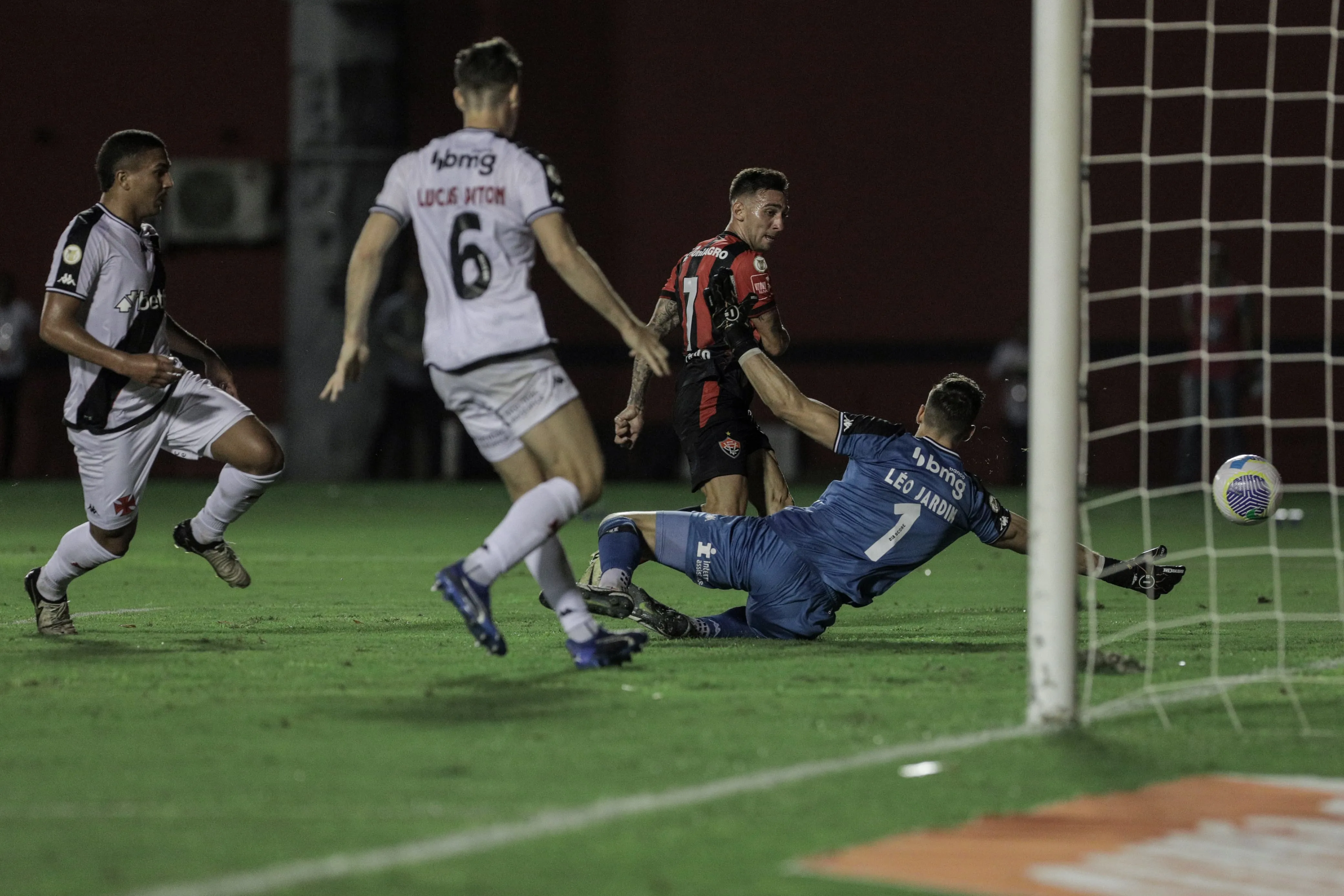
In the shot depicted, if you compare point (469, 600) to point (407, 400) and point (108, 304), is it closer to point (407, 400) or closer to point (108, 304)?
point (108, 304)

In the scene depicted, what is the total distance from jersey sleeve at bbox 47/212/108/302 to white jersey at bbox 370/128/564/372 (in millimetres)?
1669

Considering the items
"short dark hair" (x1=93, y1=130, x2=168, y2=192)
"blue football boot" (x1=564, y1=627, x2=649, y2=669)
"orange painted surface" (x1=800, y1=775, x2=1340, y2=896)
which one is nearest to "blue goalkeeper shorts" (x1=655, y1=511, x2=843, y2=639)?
"blue football boot" (x1=564, y1=627, x2=649, y2=669)

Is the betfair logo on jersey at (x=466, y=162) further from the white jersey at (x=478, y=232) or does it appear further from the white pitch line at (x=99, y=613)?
the white pitch line at (x=99, y=613)

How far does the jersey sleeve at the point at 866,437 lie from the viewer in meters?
6.79

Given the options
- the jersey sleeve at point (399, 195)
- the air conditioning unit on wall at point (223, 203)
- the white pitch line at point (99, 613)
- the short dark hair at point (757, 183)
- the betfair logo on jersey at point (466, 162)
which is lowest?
the white pitch line at point (99, 613)

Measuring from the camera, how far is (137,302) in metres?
7.12

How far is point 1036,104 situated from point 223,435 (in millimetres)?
3801

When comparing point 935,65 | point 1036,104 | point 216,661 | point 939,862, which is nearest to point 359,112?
point 935,65

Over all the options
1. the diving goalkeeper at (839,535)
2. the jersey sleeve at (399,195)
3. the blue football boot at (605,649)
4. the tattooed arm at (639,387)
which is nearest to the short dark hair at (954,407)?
the diving goalkeeper at (839,535)

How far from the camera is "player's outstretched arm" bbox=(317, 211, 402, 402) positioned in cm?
573

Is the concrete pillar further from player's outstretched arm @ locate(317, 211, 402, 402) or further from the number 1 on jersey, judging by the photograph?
player's outstretched arm @ locate(317, 211, 402, 402)

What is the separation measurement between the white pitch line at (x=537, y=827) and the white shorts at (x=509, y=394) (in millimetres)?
1827

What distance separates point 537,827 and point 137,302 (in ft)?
13.4

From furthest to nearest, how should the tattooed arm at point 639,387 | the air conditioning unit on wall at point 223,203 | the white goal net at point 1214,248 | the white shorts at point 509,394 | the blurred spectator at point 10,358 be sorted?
1. the air conditioning unit on wall at point 223,203
2. the blurred spectator at point 10,358
3. the white goal net at point 1214,248
4. the tattooed arm at point 639,387
5. the white shorts at point 509,394
